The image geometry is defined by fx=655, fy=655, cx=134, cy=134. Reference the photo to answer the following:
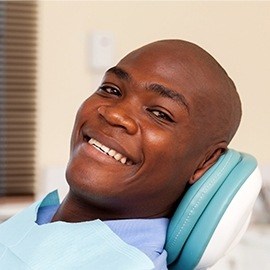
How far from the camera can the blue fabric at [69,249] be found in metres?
0.94

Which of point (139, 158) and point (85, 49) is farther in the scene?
point (85, 49)

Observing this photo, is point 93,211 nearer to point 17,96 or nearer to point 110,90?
point 110,90

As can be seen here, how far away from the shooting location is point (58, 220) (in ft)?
3.52

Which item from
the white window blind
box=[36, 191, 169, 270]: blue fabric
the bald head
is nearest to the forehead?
the bald head

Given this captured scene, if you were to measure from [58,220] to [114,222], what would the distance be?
11cm

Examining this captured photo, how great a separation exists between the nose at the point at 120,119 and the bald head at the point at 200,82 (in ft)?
0.29

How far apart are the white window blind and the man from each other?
1.27 meters

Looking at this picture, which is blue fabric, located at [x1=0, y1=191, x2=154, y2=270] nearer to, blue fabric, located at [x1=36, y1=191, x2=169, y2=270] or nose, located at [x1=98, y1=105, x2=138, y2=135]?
blue fabric, located at [x1=36, y1=191, x2=169, y2=270]

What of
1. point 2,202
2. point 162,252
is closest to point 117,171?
point 162,252

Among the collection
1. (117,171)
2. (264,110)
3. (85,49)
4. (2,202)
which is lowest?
(2,202)

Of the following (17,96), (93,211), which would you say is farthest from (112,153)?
(17,96)

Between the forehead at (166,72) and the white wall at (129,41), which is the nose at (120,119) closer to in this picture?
the forehead at (166,72)

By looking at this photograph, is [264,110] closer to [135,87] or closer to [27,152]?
[27,152]

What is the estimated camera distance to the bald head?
1007 mm
